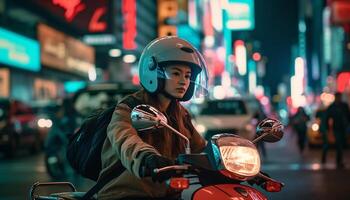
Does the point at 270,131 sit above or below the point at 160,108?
below

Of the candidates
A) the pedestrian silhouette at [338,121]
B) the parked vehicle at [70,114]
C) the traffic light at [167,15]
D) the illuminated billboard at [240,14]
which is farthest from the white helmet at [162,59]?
the traffic light at [167,15]

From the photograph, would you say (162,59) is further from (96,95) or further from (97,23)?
(97,23)

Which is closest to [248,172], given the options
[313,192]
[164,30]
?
[313,192]

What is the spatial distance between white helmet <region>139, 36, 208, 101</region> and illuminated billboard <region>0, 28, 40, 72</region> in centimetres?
2744

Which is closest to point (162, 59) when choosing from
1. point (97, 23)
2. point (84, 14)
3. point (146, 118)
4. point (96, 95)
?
point (146, 118)

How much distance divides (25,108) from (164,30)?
154 feet

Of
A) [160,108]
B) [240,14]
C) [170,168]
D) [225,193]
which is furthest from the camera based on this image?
[240,14]

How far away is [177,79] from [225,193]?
84cm

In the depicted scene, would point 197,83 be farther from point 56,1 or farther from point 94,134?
point 56,1

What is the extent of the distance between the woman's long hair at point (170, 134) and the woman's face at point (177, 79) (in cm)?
17

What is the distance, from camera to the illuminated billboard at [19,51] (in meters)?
31.0

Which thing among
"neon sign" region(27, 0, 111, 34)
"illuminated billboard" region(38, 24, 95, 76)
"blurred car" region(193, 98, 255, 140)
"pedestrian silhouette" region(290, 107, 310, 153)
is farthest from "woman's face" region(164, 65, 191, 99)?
"illuminated billboard" region(38, 24, 95, 76)

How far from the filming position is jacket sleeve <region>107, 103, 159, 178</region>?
3.56 m

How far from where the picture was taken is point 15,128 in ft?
66.7
